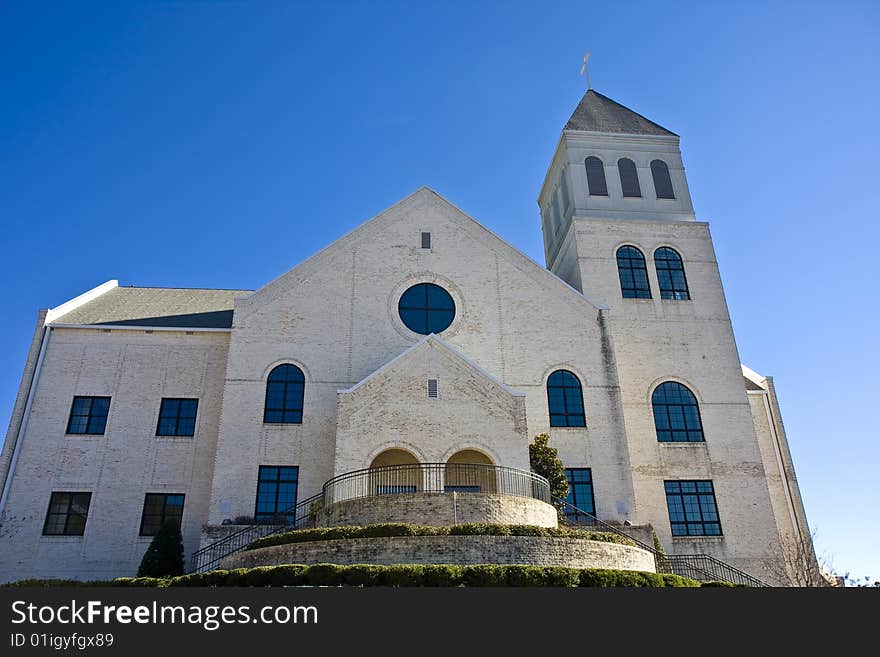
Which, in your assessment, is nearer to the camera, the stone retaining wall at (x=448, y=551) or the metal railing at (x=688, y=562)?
the stone retaining wall at (x=448, y=551)

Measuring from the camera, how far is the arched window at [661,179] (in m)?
33.8

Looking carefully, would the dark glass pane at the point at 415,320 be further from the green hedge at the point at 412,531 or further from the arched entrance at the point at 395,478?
the green hedge at the point at 412,531

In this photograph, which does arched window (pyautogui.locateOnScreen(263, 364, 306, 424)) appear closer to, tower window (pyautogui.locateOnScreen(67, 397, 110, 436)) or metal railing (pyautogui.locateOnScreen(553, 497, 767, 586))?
tower window (pyautogui.locateOnScreen(67, 397, 110, 436))

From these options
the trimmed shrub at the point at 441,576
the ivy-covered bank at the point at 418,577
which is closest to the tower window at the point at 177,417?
the ivy-covered bank at the point at 418,577

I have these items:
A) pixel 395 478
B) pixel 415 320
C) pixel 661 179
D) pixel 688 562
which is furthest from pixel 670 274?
pixel 395 478

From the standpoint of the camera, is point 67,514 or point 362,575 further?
point 67,514

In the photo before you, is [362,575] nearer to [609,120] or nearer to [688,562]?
[688,562]

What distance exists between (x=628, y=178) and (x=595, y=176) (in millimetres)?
1698

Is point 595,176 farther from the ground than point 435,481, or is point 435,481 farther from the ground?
point 595,176

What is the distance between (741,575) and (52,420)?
26.7 m

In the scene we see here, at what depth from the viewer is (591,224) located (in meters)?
31.8

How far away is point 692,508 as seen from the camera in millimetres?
26750

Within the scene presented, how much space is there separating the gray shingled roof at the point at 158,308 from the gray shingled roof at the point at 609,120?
19.3 m

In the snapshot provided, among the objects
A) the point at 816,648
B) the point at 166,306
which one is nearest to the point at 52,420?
the point at 166,306
